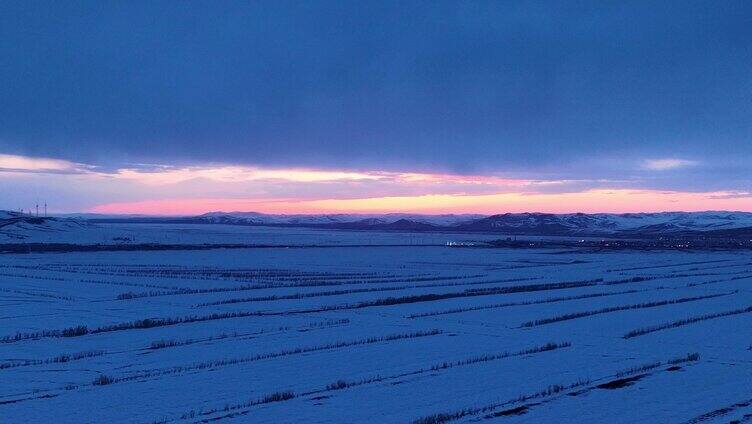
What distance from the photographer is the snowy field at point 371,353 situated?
30.1 ft

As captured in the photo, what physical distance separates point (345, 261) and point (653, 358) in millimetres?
34182

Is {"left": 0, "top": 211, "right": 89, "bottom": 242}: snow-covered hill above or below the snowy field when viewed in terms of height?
above

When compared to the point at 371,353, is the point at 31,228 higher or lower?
higher

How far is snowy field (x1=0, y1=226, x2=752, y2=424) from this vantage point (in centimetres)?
916

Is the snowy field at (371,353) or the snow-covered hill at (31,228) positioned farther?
the snow-covered hill at (31,228)

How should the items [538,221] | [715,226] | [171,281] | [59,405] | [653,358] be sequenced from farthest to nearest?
[538,221] → [715,226] → [171,281] → [653,358] → [59,405]

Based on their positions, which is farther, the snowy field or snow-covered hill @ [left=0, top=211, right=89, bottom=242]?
snow-covered hill @ [left=0, top=211, right=89, bottom=242]

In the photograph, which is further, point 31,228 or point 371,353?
point 31,228

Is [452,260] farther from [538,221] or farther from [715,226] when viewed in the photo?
[538,221]

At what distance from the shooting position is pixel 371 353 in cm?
1314

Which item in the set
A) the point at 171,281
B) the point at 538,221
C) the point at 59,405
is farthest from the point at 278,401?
the point at 538,221

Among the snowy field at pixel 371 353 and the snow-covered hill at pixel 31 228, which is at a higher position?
the snow-covered hill at pixel 31 228

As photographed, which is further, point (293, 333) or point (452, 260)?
point (452, 260)

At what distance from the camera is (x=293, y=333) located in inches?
618
